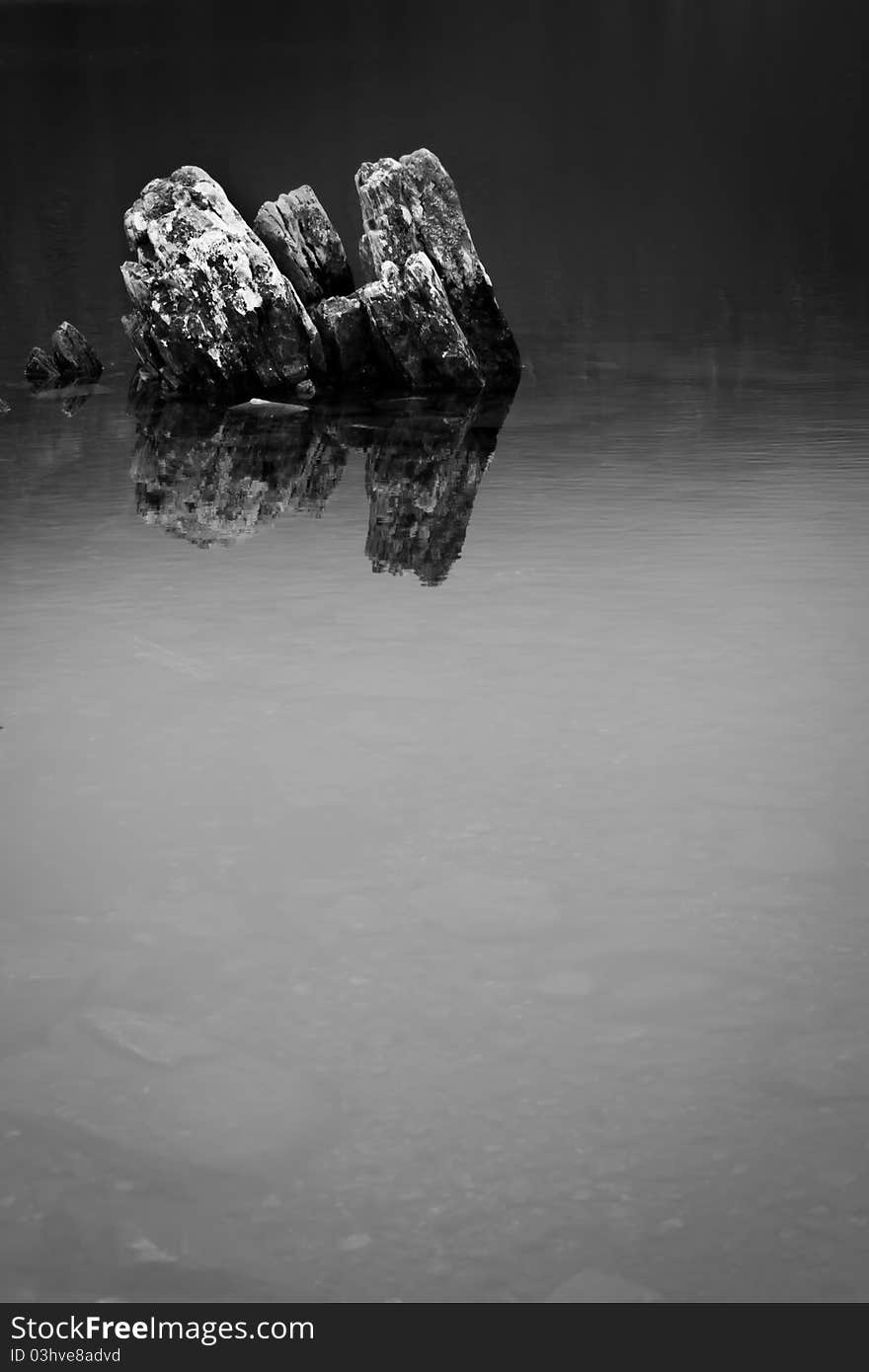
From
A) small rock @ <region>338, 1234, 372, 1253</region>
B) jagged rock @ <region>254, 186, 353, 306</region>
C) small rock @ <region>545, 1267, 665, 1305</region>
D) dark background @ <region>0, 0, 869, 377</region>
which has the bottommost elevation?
dark background @ <region>0, 0, 869, 377</region>

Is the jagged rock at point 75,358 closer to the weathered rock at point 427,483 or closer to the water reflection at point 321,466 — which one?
the water reflection at point 321,466

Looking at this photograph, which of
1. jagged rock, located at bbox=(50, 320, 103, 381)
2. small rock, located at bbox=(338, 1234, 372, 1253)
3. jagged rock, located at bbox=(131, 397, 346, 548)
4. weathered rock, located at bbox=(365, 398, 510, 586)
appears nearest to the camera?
small rock, located at bbox=(338, 1234, 372, 1253)

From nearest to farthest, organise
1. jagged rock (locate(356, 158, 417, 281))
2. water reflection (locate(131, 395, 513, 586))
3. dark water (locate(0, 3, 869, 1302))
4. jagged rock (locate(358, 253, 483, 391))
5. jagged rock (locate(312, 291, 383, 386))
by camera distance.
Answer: dark water (locate(0, 3, 869, 1302)) → water reflection (locate(131, 395, 513, 586)) → jagged rock (locate(358, 253, 483, 391)) → jagged rock (locate(312, 291, 383, 386)) → jagged rock (locate(356, 158, 417, 281))

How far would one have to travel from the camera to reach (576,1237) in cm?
1092

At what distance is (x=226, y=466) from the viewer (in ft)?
121

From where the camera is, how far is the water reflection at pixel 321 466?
30.4 metres

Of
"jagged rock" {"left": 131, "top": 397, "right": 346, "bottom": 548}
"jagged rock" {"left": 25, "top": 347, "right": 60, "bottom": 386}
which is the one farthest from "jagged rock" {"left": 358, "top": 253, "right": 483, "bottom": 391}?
"jagged rock" {"left": 25, "top": 347, "right": 60, "bottom": 386}

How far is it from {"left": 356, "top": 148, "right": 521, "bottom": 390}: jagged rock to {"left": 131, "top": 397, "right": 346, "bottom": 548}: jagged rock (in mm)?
5538

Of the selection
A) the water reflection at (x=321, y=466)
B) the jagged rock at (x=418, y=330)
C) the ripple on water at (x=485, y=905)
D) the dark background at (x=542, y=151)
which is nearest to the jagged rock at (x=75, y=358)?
the dark background at (x=542, y=151)

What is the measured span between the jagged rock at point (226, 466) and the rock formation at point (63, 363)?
5.15 m

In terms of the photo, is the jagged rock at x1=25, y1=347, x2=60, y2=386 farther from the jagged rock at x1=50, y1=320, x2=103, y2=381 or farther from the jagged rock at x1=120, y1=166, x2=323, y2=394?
the jagged rock at x1=120, y1=166, x2=323, y2=394

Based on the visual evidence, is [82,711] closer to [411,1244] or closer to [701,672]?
[701,672]

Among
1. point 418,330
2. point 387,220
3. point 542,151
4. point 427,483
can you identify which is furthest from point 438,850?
point 542,151

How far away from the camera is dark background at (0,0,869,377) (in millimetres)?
62781
